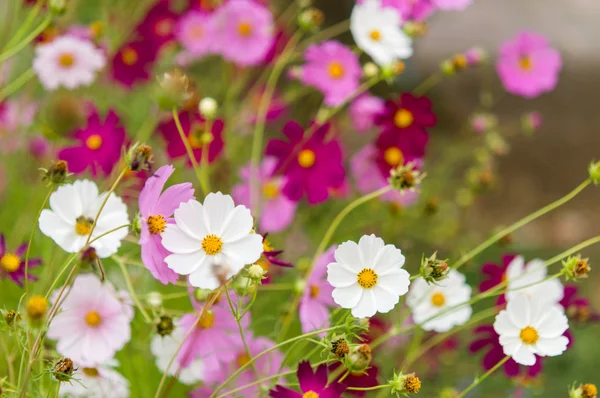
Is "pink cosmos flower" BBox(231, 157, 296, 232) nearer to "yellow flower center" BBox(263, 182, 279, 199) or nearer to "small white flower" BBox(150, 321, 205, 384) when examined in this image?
"yellow flower center" BBox(263, 182, 279, 199)

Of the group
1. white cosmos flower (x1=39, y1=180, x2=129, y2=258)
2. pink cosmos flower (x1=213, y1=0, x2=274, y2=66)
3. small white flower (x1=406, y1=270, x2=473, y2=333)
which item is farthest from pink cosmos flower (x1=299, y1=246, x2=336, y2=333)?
pink cosmos flower (x1=213, y1=0, x2=274, y2=66)

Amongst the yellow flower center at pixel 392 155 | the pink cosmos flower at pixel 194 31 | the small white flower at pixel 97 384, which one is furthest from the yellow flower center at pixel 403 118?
the small white flower at pixel 97 384

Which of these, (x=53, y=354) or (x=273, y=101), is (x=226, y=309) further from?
(x=273, y=101)

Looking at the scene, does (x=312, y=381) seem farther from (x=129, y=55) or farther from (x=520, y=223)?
(x=129, y=55)

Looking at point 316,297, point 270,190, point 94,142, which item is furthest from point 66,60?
point 316,297

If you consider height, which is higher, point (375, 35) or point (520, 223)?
point (375, 35)

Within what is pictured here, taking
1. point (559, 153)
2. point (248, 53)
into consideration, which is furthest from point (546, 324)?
point (559, 153)
